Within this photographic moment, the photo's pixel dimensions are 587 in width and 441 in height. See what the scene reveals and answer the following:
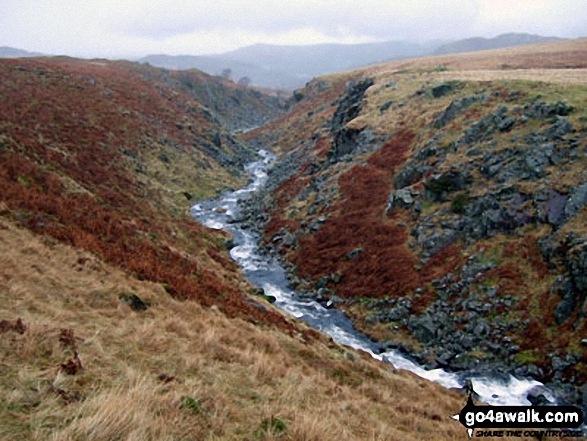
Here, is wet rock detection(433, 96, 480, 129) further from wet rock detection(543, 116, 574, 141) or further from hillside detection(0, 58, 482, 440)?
hillside detection(0, 58, 482, 440)

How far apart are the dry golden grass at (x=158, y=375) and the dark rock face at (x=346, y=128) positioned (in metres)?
36.0

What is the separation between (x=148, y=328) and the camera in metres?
12.2

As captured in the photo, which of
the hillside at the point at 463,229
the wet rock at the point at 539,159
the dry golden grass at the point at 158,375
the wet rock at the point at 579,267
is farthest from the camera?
the wet rock at the point at 539,159

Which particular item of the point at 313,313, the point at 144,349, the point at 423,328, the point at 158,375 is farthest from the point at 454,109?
the point at 158,375

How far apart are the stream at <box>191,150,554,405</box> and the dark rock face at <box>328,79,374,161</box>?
14800 mm

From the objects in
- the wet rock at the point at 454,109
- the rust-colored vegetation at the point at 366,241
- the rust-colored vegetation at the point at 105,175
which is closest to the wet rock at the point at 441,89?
the wet rock at the point at 454,109

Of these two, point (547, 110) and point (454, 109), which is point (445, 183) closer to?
point (547, 110)

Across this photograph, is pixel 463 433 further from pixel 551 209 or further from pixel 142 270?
pixel 551 209

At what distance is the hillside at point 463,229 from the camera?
2198 centimetres

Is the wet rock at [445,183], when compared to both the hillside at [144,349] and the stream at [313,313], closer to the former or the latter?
the stream at [313,313]

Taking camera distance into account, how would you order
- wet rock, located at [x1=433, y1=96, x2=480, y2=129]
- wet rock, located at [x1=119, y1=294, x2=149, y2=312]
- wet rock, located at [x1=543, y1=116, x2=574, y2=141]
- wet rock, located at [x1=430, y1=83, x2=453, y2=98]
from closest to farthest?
wet rock, located at [x1=119, y1=294, x2=149, y2=312] < wet rock, located at [x1=543, y1=116, x2=574, y2=141] < wet rock, located at [x1=433, y1=96, x2=480, y2=129] < wet rock, located at [x1=430, y1=83, x2=453, y2=98]

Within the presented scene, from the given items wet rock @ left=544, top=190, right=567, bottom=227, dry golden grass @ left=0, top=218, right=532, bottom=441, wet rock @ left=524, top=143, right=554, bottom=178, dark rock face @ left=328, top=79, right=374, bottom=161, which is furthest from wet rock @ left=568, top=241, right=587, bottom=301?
dark rock face @ left=328, top=79, right=374, bottom=161

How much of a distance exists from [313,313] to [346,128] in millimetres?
30113

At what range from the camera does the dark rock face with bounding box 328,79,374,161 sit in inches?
2014
